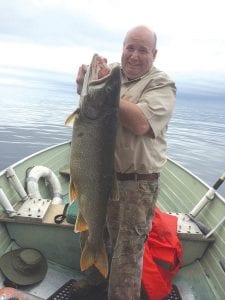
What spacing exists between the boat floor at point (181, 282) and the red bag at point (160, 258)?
0.44 m

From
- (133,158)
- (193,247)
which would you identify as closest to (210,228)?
(193,247)

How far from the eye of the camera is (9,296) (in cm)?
339

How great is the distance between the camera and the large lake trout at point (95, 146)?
3.05 m

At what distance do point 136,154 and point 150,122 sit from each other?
1.49ft

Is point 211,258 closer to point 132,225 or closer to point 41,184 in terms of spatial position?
point 132,225

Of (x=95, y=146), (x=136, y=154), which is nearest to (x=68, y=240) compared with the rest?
(x=136, y=154)

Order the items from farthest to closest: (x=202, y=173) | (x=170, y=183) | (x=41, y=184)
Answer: (x=202, y=173)
(x=170, y=183)
(x=41, y=184)

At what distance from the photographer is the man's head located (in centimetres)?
384

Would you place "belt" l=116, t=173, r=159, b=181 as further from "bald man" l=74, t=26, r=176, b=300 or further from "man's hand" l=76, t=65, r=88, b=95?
"man's hand" l=76, t=65, r=88, b=95

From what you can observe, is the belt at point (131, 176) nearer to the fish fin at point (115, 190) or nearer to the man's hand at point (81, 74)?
the fish fin at point (115, 190)

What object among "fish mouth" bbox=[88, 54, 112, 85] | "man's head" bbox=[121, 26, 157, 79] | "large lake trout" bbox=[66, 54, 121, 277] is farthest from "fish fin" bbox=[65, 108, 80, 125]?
"man's head" bbox=[121, 26, 157, 79]

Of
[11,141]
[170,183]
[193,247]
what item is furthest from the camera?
[11,141]

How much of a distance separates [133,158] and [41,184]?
4304 mm

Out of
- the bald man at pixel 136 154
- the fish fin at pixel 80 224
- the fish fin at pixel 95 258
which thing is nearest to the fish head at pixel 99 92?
the bald man at pixel 136 154
